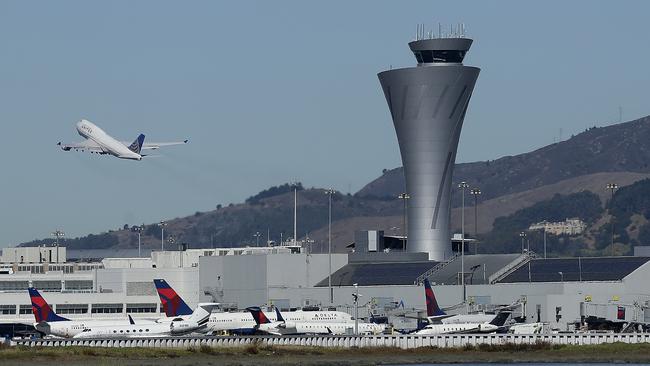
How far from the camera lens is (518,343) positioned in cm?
13500

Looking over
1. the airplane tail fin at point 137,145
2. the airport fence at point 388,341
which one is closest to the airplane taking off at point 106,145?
the airplane tail fin at point 137,145

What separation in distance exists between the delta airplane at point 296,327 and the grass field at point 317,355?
75.3 ft

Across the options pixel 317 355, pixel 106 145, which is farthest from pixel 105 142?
pixel 317 355

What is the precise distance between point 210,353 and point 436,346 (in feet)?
66.7

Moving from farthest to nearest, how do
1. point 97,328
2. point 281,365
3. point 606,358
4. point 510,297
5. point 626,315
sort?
point 510,297 < point 626,315 < point 97,328 < point 606,358 < point 281,365

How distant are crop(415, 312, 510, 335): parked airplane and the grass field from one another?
56.2 feet

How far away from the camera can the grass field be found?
121125 millimetres

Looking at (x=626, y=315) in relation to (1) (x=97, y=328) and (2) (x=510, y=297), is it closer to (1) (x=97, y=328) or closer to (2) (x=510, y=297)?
(2) (x=510, y=297)

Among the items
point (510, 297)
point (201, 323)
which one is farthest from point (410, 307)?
point (201, 323)

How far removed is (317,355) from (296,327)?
30.0m

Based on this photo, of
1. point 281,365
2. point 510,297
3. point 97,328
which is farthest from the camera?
point 510,297

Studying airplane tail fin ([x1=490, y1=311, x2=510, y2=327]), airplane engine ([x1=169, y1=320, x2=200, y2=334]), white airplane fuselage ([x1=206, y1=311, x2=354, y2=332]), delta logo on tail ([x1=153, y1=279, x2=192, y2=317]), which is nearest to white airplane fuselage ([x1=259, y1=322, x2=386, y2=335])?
white airplane fuselage ([x1=206, y1=311, x2=354, y2=332])

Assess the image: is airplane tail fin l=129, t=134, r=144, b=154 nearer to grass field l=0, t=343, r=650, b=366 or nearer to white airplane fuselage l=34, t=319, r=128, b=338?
white airplane fuselage l=34, t=319, r=128, b=338

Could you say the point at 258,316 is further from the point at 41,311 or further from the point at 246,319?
the point at 41,311
